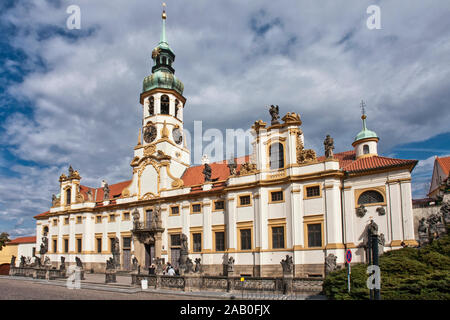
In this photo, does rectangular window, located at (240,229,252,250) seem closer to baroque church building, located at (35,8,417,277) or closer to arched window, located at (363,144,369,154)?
baroque church building, located at (35,8,417,277)

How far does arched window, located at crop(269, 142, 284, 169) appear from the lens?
1206 inches

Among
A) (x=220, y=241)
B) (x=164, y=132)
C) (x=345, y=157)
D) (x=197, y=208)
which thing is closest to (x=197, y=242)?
(x=220, y=241)

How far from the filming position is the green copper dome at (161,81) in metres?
42.9

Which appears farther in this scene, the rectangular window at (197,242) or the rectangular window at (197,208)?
the rectangular window at (197,208)

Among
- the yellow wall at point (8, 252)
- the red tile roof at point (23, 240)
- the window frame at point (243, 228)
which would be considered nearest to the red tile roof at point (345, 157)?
the window frame at point (243, 228)

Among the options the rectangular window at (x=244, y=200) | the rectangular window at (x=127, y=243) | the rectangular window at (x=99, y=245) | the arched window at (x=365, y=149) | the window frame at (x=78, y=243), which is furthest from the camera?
the window frame at (x=78, y=243)

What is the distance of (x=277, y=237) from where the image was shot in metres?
29.3

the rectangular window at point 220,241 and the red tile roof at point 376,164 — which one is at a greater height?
the red tile roof at point 376,164

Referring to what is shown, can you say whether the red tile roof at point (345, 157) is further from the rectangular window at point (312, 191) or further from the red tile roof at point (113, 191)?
the red tile roof at point (113, 191)

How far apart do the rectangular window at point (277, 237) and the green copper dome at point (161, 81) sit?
23.3m

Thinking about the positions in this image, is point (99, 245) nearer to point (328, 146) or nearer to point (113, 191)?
point (113, 191)

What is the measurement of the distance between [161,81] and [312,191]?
24.2 m

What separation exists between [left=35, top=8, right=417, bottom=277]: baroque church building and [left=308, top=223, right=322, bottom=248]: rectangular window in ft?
0.26

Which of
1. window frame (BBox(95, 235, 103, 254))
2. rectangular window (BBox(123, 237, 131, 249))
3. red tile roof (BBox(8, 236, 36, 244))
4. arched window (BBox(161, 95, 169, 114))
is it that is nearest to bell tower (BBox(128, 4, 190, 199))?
arched window (BBox(161, 95, 169, 114))
